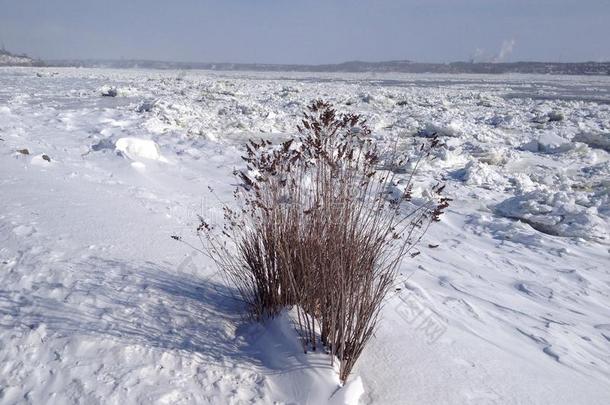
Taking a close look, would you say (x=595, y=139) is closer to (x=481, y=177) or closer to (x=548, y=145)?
(x=548, y=145)

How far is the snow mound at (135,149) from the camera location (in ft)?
22.5

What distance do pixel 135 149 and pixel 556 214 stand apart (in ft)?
19.5

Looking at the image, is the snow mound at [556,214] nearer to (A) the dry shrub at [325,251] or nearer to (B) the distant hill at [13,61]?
(A) the dry shrub at [325,251]

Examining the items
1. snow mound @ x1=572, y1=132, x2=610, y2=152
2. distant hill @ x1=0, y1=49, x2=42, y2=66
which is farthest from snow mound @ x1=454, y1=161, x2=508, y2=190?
distant hill @ x1=0, y1=49, x2=42, y2=66

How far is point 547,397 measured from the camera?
7.45 ft

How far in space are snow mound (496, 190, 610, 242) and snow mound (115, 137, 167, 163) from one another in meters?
5.18

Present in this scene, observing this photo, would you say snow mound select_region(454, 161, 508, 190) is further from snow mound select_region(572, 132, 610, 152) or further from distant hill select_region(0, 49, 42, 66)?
distant hill select_region(0, 49, 42, 66)

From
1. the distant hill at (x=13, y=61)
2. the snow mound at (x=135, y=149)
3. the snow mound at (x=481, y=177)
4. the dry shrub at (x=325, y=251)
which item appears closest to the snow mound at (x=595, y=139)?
the snow mound at (x=481, y=177)

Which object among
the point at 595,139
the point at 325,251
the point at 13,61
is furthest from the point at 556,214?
the point at 13,61

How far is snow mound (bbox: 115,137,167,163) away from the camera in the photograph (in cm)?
686

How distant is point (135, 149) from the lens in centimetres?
695

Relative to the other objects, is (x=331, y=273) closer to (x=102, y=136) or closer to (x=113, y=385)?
(x=113, y=385)

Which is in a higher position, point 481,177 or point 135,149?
point 135,149

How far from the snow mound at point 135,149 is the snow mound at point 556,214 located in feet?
17.0
